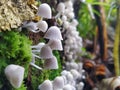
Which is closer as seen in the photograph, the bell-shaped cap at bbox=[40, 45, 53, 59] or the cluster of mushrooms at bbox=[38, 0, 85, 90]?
the bell-shaped cap at bbox=[40, 45, 53, 59]

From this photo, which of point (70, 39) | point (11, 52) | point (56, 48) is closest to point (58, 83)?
point (56, 48)

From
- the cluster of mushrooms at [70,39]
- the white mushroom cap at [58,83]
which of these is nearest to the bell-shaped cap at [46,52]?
the white mushroom cap at [58,83]

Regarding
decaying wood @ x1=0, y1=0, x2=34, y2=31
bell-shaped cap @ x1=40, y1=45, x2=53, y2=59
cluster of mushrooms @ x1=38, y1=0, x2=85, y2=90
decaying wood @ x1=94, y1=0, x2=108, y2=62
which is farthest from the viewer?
decaying wood @ x1=94, y1=0, x2=108, y2=62

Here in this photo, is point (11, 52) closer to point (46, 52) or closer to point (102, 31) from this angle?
point (46, 52)

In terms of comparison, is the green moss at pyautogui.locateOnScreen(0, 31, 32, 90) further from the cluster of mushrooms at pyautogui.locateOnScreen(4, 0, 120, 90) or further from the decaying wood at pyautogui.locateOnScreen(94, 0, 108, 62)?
the decaying wood at pyautogui.locateOnScreen(94, 0, 108, 62)

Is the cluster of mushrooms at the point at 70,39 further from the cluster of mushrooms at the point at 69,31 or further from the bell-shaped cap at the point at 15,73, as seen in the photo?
the bell-shaped cap at the point at 15,73

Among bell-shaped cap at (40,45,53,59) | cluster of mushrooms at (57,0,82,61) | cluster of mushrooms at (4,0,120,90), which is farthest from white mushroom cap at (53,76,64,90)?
cluster of mushrooms at (57,0,82,61)

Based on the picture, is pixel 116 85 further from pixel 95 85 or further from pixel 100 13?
pixel 100 13

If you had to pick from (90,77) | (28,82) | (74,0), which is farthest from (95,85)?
(28,82)
